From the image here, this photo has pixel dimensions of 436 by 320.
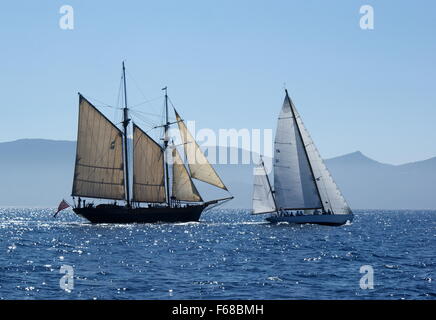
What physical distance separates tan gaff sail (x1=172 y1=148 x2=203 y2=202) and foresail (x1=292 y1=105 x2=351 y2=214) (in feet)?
70.6

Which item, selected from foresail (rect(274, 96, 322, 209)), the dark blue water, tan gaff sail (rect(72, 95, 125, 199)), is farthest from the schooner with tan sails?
the dark blue water

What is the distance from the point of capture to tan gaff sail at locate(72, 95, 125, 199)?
324ft

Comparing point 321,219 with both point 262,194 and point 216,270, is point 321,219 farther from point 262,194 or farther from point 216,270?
point 216,270

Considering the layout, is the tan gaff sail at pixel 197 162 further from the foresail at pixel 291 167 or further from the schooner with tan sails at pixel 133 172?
the foresail at pixel 291 167

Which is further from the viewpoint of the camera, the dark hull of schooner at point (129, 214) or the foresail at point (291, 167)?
the dark hull of schooner at point (129, 214)

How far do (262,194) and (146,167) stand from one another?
20.1 metres

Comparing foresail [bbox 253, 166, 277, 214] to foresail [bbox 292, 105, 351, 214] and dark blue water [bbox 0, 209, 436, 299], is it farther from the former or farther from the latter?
dark blue water [bbox 0, 209, 436, 299]

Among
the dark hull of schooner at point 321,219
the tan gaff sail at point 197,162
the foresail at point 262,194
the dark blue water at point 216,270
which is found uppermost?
the tan gaff sail at point 197,162

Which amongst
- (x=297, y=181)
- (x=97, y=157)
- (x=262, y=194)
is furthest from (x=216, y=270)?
(x=97, y=157)

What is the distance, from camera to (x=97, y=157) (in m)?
101

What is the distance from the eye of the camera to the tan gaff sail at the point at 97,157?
9875 cm

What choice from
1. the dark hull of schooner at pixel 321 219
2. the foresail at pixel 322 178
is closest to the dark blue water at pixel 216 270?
the foresail at pixel 322 178

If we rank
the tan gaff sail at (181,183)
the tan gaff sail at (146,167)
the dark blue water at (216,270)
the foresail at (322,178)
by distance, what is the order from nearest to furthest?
1. the dark blue water at (216,270)
2. the foresail at (322,178)
3. the tan gaff sail at (181,183)
4. the tan gaff sail at (146,167)

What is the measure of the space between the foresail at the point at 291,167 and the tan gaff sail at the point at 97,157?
84.8 feet
